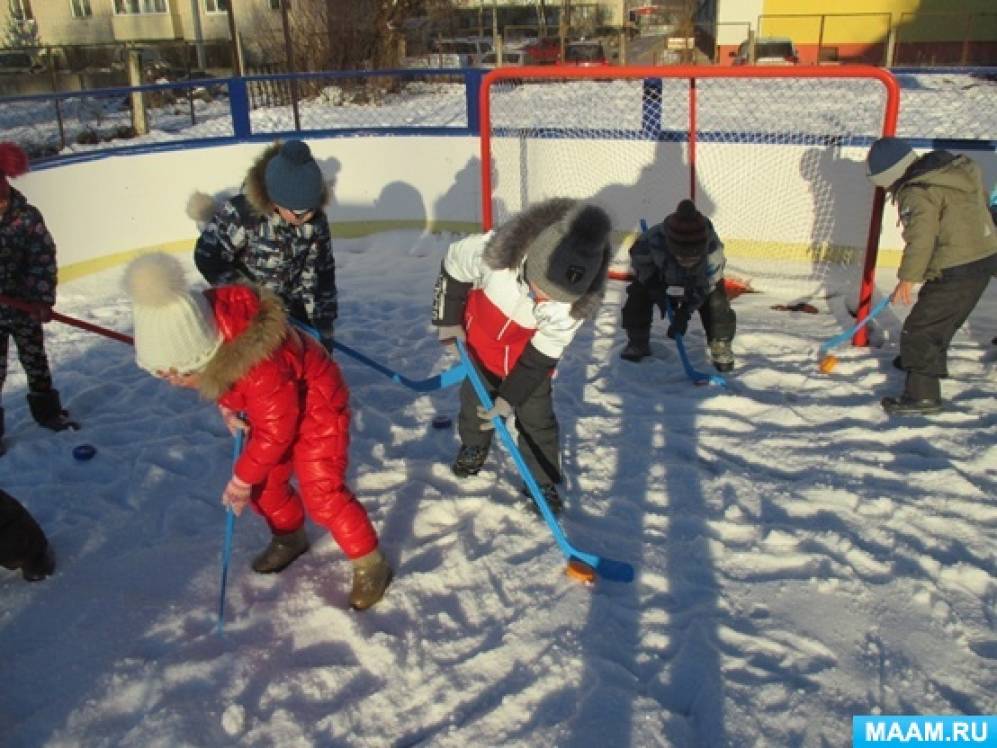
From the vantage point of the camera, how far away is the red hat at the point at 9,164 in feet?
12.3

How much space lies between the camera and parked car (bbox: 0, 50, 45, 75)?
67.9ft

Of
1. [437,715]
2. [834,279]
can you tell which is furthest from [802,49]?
[437,715]

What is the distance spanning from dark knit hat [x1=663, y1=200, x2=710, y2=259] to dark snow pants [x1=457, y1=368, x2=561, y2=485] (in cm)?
163

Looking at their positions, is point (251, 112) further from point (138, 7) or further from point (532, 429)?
point (138, 7)

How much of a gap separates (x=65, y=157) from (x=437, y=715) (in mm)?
6420

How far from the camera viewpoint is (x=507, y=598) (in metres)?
2.99

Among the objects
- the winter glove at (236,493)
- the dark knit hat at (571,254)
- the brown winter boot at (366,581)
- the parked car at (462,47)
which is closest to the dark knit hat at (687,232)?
the dark knit hat at (571,254)

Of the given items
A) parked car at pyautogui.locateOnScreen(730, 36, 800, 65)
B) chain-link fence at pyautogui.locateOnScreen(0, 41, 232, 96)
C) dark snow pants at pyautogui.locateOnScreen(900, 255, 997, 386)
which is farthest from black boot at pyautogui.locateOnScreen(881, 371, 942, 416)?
chain-link fence at pyautogui.locateOnScreen(0, 41, 232, 96)

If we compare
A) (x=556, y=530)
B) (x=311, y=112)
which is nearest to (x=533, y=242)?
(x=556, y=530)

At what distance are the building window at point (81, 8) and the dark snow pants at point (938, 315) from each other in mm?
31998

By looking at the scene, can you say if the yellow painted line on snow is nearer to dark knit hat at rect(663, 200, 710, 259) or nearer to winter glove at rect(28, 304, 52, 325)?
winter glove at rect(28, 304, 52, 325)

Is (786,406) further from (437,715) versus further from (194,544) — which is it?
(194,544)

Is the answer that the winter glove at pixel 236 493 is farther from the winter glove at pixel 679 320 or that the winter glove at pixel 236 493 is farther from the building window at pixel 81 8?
the building window at pixel 81 8

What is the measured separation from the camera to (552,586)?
3037 mm
